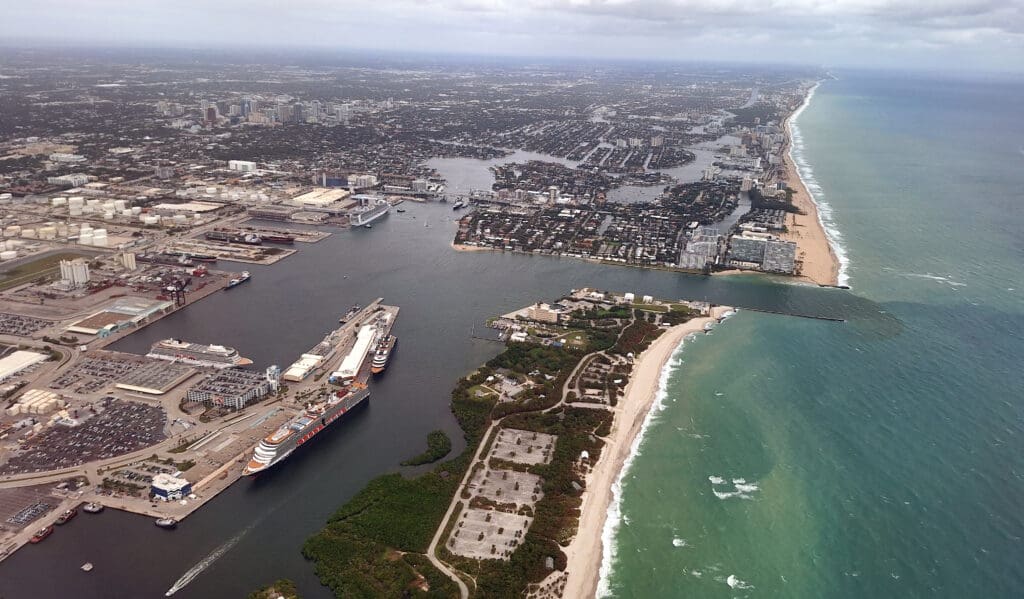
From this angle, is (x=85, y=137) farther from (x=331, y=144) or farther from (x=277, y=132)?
(x=331, y=144)

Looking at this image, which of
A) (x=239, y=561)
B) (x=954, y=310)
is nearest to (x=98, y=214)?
(x=239, y=561)

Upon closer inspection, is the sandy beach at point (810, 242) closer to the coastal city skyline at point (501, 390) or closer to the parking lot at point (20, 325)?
the coastal city skyline at point (501, 390)

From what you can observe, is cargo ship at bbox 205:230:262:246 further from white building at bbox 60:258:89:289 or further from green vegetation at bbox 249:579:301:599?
green vegetation at bbox 249:579:301:599

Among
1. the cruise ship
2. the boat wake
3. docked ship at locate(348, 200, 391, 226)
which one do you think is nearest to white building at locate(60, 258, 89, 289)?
docked ship at locate(348, 200, 391, 226)

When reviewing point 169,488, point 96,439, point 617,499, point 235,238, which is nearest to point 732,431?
point 617,499

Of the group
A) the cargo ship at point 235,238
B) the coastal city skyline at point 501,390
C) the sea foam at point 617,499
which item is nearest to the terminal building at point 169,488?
the coastal city skyline at point 501,390

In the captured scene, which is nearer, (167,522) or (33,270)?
(167,522)

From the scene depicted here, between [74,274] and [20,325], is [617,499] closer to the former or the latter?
[20,325]
